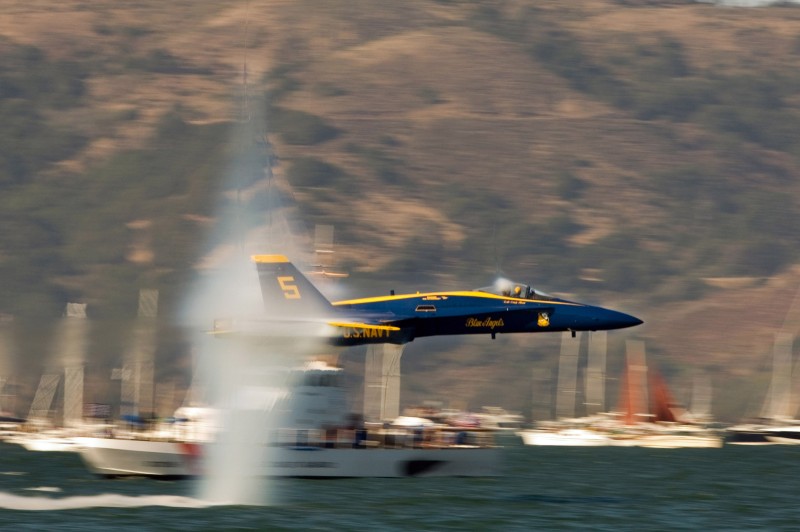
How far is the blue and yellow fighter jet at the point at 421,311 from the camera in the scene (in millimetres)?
73750

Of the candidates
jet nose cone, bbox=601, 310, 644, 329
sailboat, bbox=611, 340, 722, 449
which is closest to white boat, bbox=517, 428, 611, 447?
sailboat, bbox=611, 340, 722, 449

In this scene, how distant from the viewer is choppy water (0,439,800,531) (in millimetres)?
71875

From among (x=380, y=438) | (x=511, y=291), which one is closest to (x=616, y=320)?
(x=511, y=291)

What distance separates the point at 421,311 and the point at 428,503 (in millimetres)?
12981

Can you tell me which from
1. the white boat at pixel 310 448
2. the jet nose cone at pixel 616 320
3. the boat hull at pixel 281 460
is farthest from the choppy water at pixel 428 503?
the jet nose cone at pixel 616 320

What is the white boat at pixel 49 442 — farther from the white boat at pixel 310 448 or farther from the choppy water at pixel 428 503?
the white boat at pixel 310 448

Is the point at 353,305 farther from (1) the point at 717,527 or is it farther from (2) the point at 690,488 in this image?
(2) the point at 690,488

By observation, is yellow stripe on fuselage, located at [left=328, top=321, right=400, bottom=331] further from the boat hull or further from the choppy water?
the boat hull

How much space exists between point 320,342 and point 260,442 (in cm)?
1520

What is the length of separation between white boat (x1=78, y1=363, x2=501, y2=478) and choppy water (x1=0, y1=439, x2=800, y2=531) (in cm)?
89

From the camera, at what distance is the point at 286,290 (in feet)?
254

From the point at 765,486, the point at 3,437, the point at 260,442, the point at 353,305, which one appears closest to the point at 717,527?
the point at 353,305

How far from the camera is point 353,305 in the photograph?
74.4 meters

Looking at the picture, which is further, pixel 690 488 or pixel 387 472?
pixel 690 488
